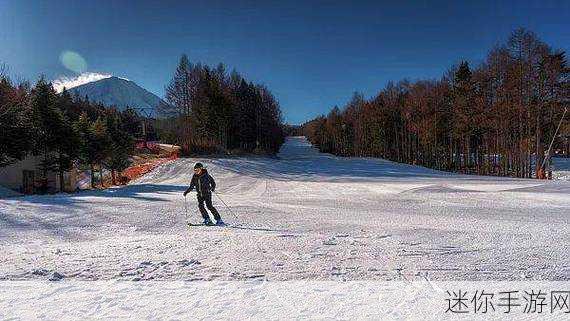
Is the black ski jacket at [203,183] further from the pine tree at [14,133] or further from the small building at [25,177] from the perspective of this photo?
the small building at [25,177]

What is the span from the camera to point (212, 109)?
168 feet

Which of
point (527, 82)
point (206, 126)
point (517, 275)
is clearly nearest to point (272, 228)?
point (517, 275)

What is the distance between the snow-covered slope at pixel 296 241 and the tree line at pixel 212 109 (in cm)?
3626

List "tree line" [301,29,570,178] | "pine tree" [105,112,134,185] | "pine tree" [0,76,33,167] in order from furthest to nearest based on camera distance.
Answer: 1. "pine tree" [105,112,134,185]
2. "tree line" [301,29,570,178]
3. "pine tree" [0,76,33,167]

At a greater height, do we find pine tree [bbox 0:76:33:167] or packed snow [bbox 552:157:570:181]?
pine tree [bbox 0:76:33:167]

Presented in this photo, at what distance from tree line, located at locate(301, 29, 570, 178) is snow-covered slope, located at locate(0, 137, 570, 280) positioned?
20.4 metres

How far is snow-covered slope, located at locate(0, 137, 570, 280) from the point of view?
653cm

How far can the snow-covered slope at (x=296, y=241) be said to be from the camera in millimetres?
6527

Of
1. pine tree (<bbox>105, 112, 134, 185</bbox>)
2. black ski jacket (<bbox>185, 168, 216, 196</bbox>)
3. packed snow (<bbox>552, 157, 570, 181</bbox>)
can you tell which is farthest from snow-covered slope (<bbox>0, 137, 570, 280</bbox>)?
packed snow (<bbox>552, 157, 570, 181</bbox>)

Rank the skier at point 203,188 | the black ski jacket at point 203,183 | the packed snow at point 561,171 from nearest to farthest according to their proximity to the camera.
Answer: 1. the skier at point 203,188
2. the black ski jacket at point 203,183
3. the packed snow at point 561,171

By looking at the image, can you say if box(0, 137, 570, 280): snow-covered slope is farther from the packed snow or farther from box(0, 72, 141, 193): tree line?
the packed snow

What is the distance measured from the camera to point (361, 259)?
721 cm

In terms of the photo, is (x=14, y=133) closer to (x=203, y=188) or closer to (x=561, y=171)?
(x=203, y=188)

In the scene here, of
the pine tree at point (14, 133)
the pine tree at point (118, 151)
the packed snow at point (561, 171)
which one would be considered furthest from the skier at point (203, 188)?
the packed snow at point (561, 171)
